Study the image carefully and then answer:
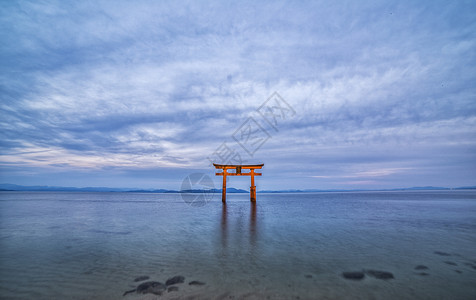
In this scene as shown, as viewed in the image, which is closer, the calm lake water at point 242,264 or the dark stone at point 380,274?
the calm lake water at point 242,264

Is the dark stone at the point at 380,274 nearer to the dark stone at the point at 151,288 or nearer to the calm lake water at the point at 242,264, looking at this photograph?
the calm lake water at the point at 242,264

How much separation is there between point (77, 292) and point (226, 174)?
22072 mm

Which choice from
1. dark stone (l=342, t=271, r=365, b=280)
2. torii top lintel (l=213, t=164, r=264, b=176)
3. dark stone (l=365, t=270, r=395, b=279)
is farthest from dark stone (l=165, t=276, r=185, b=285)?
torii top lintel (l=213, t=164, r=264, b=176)

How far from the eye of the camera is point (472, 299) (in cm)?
417

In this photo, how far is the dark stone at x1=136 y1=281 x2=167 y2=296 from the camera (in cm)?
433

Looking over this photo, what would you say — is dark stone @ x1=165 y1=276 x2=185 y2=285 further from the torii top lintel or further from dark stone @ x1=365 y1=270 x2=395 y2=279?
the torii top lintel

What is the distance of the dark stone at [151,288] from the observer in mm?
4328

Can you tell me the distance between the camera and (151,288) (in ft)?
14.9

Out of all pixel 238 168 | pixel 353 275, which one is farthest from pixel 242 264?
pixel 238 168

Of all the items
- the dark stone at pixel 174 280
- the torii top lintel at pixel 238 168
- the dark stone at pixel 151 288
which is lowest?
the dark stone at pixel 174 280

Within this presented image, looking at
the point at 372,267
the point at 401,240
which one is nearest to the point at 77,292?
the point at 372,267

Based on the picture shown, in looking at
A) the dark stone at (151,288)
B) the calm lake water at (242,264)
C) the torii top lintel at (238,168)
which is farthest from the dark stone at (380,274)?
the torii top lintel at (238,168)

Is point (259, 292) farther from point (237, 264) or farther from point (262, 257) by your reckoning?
point (262, 257)

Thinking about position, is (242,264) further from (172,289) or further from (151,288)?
(151,288)
